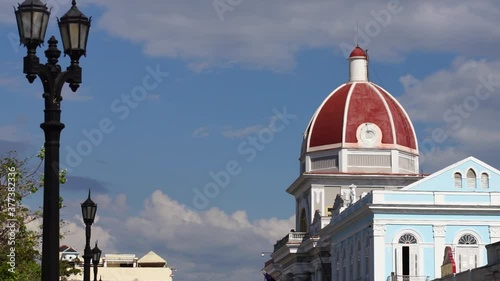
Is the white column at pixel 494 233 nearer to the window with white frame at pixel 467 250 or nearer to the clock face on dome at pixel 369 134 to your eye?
the window with white frame at pixel 467 250

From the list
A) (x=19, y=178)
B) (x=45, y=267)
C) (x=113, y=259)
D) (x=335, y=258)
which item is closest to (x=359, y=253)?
(x=335, y=258)

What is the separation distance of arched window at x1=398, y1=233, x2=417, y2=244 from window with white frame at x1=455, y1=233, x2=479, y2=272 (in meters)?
2.33

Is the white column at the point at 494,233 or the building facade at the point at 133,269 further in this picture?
the building facade at the point at 133,269

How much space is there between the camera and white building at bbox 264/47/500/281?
6431 centimetres

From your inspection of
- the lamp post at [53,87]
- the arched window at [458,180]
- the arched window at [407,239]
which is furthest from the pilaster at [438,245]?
the lamp post at [53,87]

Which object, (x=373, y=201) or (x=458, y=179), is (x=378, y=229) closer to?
(x=373, y=201)

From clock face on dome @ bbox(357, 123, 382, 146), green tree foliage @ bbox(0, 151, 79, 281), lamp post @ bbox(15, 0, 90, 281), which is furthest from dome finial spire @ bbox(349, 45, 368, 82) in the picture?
lamp post @ bbox(15, 0, 90, 281)

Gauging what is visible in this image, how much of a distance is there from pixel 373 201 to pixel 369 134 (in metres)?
21.6

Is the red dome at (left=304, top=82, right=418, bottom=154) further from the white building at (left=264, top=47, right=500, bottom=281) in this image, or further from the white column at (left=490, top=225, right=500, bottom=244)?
the white column at (left=490, top=225, right=500, bottom=244)

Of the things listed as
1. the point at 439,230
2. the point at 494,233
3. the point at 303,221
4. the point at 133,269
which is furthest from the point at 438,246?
the point at 133,269

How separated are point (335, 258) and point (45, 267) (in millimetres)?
60681

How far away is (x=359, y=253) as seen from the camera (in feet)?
226

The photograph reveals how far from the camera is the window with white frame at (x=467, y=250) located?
6391 cm

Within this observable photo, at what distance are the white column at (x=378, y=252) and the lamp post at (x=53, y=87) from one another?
160 feet
